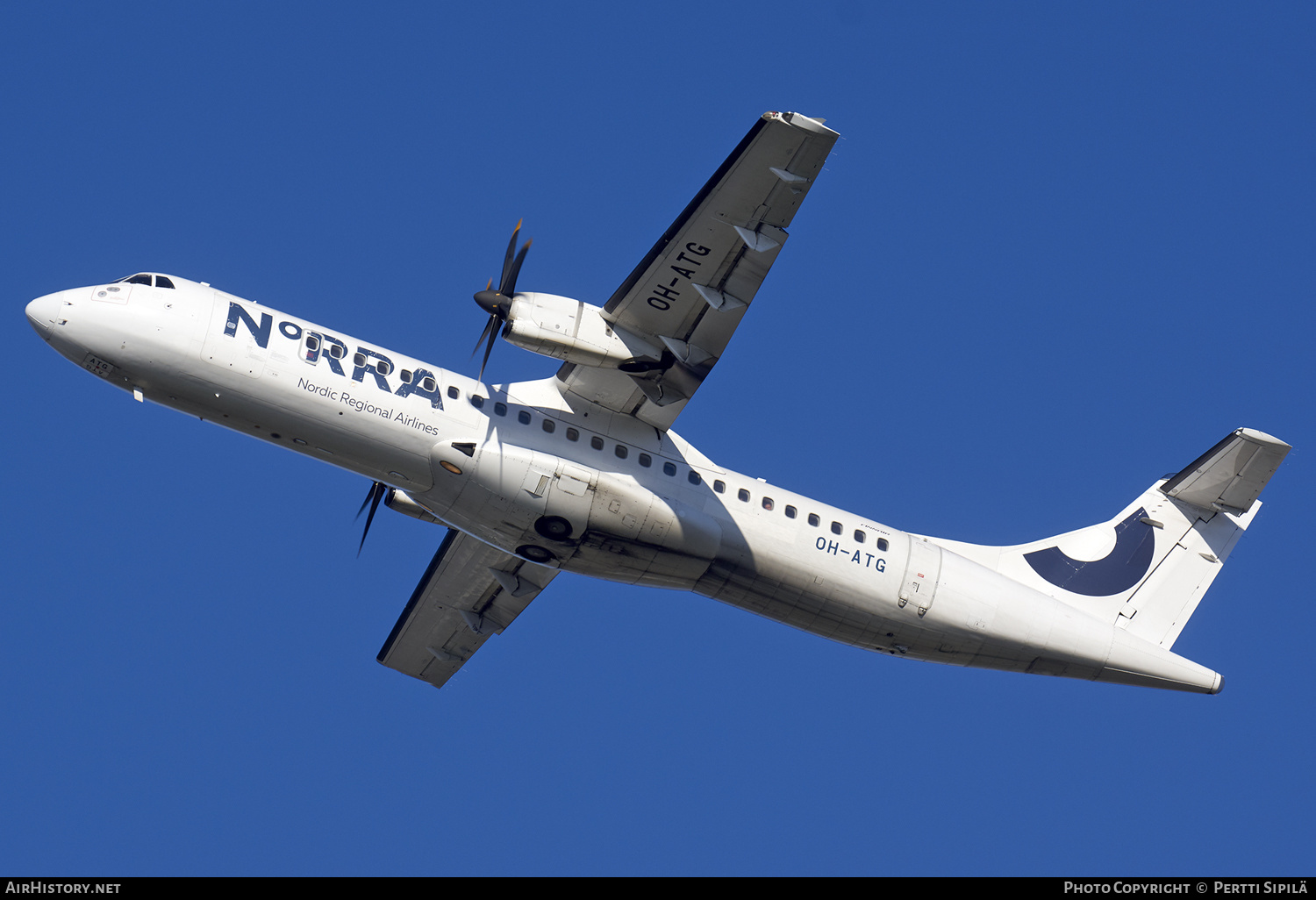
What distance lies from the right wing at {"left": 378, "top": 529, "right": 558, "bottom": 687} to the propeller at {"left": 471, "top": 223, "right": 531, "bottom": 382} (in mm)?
6079

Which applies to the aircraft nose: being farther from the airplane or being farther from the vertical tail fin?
the vertical tail fin

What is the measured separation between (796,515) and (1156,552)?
28.8 ft

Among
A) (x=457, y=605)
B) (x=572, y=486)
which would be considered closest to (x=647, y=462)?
(x=572, y=486)

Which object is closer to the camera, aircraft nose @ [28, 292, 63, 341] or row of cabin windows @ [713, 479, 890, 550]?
aircraft nose @ [28, 292, 63, 341]

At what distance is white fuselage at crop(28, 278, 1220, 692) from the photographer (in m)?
22.5

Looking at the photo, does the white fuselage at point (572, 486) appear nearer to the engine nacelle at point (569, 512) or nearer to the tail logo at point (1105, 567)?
the engine nacelle at point (569, 512)

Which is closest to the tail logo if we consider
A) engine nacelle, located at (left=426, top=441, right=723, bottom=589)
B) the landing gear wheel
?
engine nacelle, located at (left=426, top=441, right=723, bottom=589)

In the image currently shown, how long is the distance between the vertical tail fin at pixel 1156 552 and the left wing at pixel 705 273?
7.27 meters

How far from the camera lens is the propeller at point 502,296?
2250 centimetres

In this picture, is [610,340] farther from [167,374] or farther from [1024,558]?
[1024,558]

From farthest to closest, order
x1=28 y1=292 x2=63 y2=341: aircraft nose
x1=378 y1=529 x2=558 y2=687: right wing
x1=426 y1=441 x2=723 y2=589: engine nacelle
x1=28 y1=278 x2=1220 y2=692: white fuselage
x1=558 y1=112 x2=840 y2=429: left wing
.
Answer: x1=378 y1=529 x2=558 y2=687: right wing
x1=426 y1=441 x2=723 y2=589: engine nacelle
x1=28 y1=278 x2=1220 y2=692: white fuselage
x1=28 y1=292 x2=63 y2=341: aircraft nose
x1=558 y1=112 x2=840 y2=429: left wing

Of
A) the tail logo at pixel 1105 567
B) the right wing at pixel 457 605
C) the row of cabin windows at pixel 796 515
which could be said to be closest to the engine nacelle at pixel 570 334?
the row of cabin windows at pixel 796 515

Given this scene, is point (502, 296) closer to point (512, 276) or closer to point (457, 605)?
point (512, 276)
